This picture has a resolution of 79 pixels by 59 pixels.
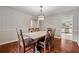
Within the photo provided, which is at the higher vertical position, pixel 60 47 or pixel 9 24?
pixel 9 24

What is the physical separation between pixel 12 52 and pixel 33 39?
1.59ft

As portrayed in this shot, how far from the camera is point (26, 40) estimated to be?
183 cm

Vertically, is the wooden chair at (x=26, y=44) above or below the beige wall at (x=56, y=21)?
below

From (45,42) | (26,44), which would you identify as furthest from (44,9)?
(26,44)

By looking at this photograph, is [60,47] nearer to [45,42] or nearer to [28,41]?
[45,42]

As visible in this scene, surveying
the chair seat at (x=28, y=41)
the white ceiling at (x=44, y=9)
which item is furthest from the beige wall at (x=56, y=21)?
the chair seat at (x=28, y=41)

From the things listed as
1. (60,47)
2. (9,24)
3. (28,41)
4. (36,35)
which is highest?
(9,24)

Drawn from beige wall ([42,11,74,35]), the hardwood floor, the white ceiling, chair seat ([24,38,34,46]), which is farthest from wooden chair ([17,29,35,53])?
the white ceiling

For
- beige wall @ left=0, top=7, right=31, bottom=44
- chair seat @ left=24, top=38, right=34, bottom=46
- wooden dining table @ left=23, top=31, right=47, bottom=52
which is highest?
beige wall @ left=0, top=7, right=31, bottom=44

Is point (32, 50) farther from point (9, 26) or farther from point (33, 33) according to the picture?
point (9, 26)

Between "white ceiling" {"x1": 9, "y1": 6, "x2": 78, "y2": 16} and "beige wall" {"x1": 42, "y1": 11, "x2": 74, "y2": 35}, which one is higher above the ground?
"white ceiling" {"x1": 9, "y1": 6, "x2": 78, "y2": 16}

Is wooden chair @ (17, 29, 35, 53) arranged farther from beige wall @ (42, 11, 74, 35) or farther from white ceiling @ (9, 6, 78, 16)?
white ceiling @ (9, 6, 78, 16)

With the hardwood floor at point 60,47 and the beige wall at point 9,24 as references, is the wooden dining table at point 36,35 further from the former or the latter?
the hardwood floor at point 60,47
